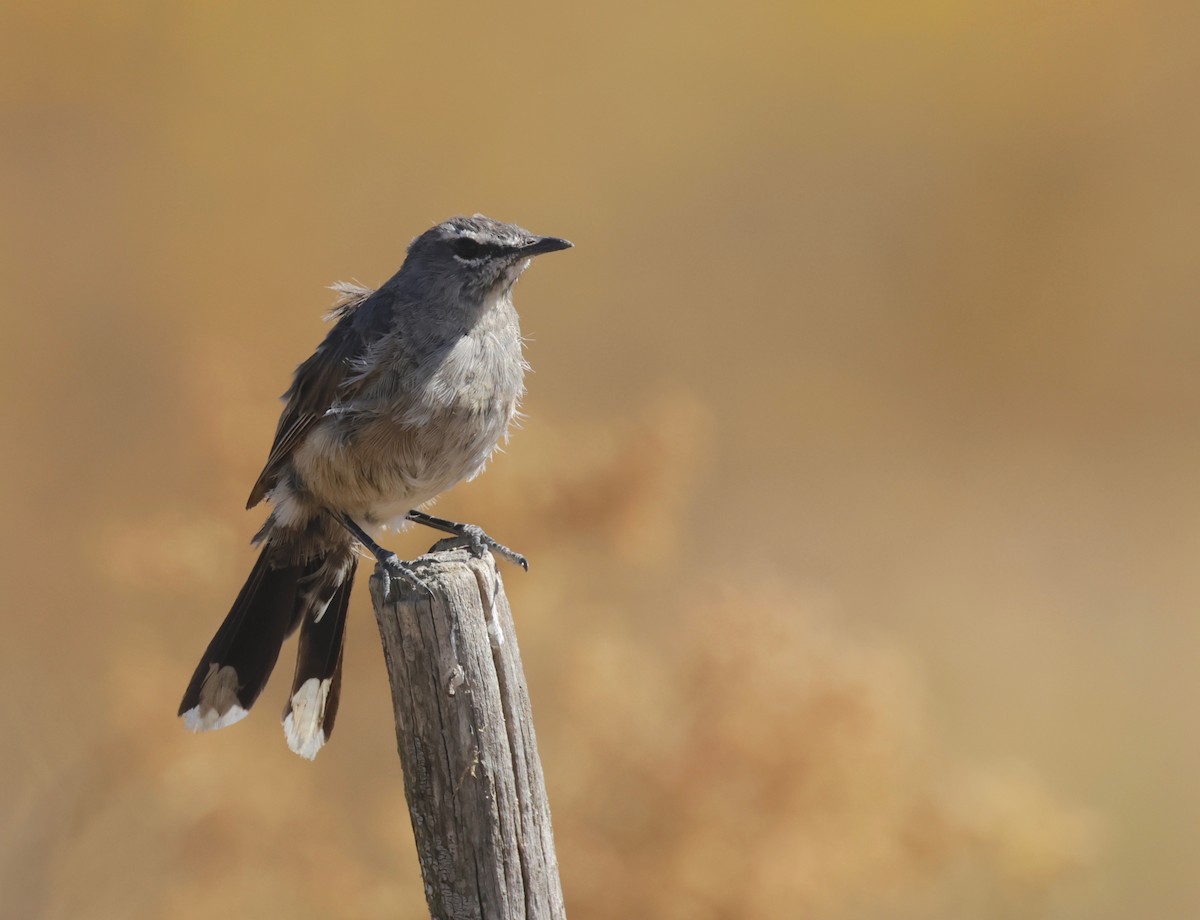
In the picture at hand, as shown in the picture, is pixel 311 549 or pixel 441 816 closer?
pixel 441 816

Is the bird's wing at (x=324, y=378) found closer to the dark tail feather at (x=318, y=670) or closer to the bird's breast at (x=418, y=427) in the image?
the bird's breast at (x=418, y=427)

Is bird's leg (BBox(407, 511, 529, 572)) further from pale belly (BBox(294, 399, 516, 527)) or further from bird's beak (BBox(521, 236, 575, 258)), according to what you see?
bird's beak (BBox(521, 236, 575, 258))

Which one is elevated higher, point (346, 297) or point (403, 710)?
point (346, 297)

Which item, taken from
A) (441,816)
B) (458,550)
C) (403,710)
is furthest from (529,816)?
(458,550)

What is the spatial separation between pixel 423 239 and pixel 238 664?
1488 mm

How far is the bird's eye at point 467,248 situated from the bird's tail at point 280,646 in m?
1.05

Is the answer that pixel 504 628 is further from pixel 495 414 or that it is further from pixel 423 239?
pixel 423 239

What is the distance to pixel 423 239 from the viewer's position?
3775 mm

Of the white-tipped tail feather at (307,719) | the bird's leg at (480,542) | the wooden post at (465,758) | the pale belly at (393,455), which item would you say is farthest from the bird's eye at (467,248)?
the white-tipped tail feather at (307,719)

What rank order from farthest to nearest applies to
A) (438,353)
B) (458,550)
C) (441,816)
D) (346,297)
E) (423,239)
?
1. (346,297)
2. (423,239)
3. (438,353)
4. (458,550)
5. (441,816)

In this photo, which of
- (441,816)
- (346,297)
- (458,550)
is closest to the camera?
(441,816)

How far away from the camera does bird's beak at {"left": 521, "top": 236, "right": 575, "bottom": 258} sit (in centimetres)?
360

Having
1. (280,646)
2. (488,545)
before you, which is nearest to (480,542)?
(488,545)

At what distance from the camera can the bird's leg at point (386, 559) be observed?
2.66 m
